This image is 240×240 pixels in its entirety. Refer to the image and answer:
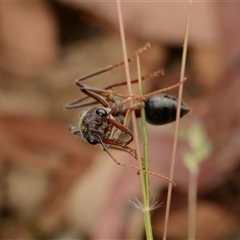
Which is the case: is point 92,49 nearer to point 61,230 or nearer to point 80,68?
point 80,68

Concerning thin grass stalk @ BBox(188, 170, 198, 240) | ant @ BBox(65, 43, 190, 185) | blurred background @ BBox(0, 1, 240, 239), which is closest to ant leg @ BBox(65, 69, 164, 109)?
ant @ BBox(65, 43, 190, 185)

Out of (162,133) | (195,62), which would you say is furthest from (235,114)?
(195,62)

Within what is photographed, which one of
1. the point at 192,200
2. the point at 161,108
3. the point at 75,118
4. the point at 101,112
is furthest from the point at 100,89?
the point at 192,200

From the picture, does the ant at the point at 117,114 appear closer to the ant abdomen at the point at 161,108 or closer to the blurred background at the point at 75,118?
the ant abdomen at the point at 161,108

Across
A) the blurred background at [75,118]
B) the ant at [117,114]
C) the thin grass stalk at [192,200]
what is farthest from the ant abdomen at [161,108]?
the thin grass stalk at [192,200]

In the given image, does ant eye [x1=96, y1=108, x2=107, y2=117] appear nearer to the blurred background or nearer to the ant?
the ant
